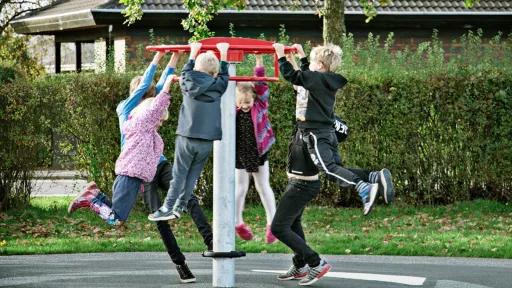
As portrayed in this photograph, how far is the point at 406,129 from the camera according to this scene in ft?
55.7

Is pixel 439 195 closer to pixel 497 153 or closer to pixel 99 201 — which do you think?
pixel 497 153

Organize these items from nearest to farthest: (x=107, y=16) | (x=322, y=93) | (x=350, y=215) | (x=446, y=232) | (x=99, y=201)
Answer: (x=322, y=93)
(x=99, y=201)
(x=446, y=232)
(x=350, y=215)
(x=107, y=16)

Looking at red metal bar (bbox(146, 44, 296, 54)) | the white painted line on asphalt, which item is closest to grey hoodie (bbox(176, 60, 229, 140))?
red metal bar (bbox(146, 44, 296, 54))

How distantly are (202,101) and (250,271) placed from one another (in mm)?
2782

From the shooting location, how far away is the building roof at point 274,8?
30.3 meters

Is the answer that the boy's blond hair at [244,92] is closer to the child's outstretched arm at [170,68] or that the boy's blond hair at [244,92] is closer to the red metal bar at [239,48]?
the child's outstretched arm at [170,68]

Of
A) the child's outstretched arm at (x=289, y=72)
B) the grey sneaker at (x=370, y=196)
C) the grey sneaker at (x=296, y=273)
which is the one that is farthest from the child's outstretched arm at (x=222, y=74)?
the grey sneaker at (x=296, y=273)

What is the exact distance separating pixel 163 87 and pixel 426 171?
789cm

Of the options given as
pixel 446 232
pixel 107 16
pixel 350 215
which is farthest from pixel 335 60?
pixel 107 16

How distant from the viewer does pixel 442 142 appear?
1709cm

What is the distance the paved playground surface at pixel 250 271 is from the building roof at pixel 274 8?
1751 centimetres

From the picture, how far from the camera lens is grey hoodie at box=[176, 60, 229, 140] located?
29.7 feet

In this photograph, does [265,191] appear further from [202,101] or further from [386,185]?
[202,101]

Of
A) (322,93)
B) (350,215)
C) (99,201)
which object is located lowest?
(350,215)
